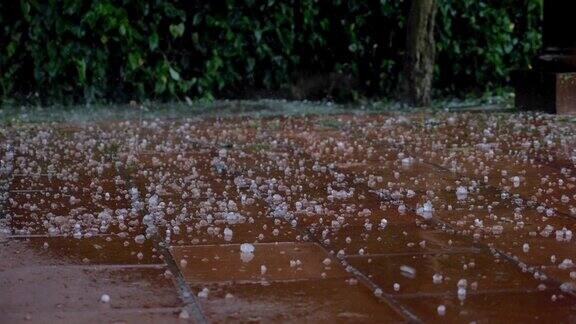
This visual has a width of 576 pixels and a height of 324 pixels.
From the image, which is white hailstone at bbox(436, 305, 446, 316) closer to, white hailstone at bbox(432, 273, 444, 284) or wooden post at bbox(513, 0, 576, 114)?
white hailstone at bbox(432, 273, 444, 284)

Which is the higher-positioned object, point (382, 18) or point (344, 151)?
point (382, 18)

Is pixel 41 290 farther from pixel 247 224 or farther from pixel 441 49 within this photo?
pixel 441 49

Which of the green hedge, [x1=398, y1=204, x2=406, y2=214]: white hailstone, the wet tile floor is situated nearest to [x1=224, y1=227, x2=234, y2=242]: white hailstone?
the wet tile floor

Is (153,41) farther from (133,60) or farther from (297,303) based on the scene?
(297,303)

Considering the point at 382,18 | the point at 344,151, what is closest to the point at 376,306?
the point at 344,151

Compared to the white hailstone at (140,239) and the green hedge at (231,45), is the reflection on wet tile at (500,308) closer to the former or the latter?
the white hailstone at (140,239)

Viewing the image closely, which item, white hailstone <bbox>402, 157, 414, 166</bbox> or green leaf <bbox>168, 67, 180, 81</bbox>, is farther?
green leaf <bbox>168, 67, 180, 81</bbox>
